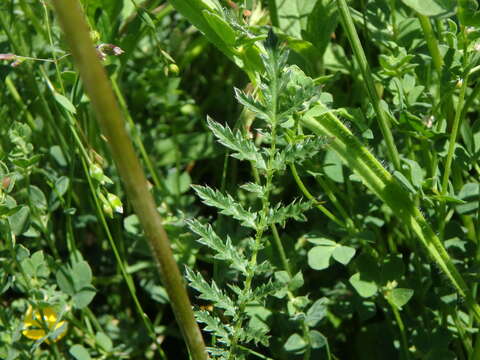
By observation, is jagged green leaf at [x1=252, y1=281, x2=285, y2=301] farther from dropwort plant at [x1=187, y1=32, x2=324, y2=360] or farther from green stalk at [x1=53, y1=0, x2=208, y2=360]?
green stalk at [x1=53, y1=0, x2=208, y2=360]

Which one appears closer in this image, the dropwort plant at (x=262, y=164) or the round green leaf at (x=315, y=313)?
the dropwort plant at (x=262, y=164)

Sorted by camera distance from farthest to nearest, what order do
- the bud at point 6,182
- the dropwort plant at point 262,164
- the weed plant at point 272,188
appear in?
the bud at point 6,182 → the weed plant at point 272,188 → the dropwort plant at point 262,164

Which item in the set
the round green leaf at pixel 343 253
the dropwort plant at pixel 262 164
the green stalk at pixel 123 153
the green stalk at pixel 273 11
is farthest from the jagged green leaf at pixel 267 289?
the green stalk at pixel 273 11

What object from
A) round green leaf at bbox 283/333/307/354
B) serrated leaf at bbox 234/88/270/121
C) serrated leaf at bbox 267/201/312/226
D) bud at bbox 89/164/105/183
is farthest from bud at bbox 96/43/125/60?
round green leaf at bbox 283/333/307/354

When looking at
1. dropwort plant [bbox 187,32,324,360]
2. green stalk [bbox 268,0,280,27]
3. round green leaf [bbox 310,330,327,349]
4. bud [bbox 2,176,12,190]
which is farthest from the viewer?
green stalk [bbox 268,0,280,27]

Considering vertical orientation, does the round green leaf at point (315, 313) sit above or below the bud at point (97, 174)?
below

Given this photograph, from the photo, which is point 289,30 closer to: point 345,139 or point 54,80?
point 345,139

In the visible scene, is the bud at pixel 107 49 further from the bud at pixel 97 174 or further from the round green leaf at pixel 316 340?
the round green leaf at pixel 316 340
